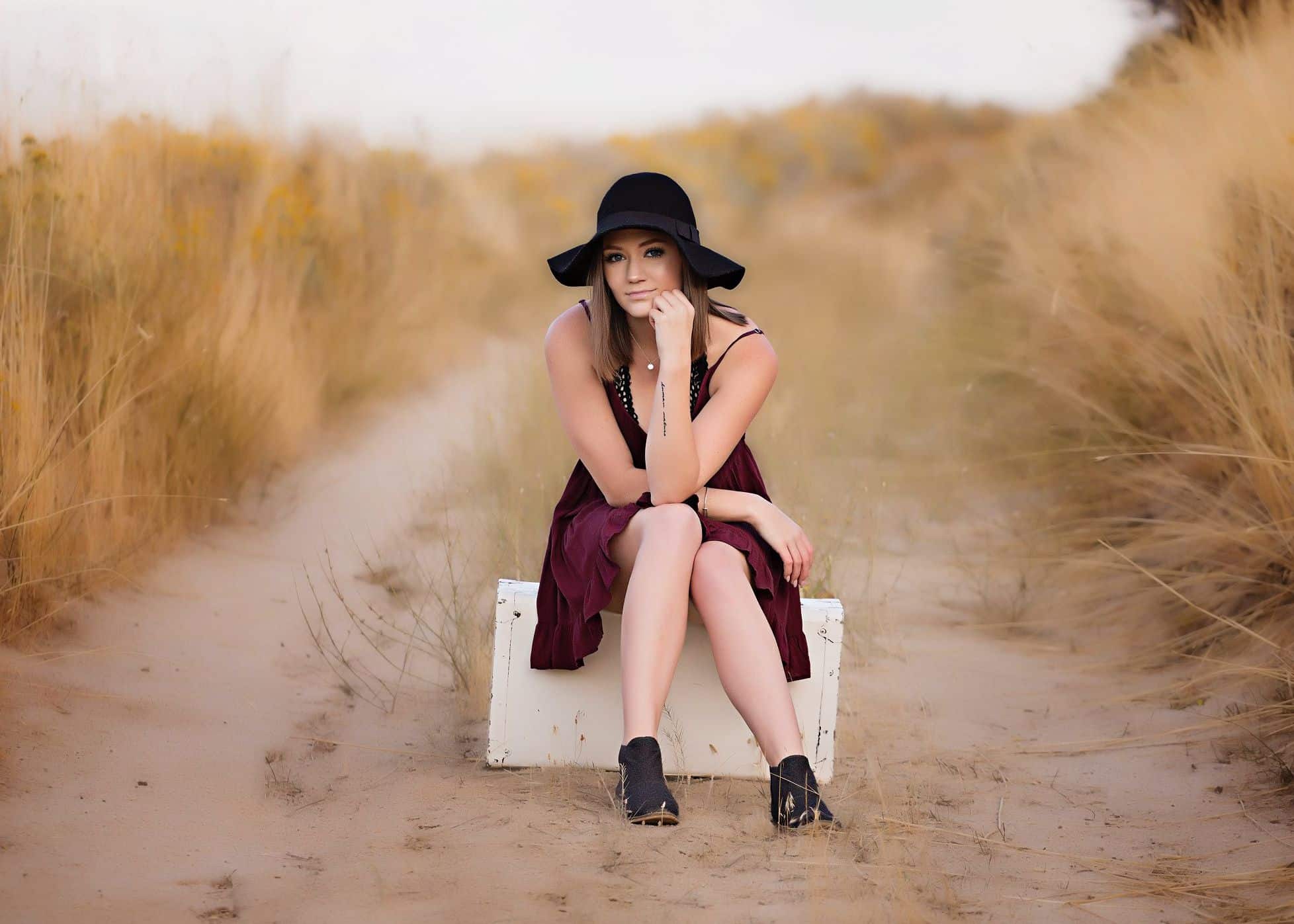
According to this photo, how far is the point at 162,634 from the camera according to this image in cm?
347

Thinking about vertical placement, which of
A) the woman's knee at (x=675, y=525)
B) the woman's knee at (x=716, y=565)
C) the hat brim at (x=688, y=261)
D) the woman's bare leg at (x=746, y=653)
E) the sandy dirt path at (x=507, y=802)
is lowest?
the sandy dirt path at (x=507, y=802)

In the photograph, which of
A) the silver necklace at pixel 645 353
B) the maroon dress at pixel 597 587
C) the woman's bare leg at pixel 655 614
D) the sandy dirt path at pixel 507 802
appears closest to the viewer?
the sandy dirt path at pixel 507 802

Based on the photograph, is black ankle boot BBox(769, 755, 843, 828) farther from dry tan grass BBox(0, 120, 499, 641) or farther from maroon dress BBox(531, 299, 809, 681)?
dry tan grass BBox(0, 120, 499, 641)

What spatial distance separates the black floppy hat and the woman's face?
0.14 ft

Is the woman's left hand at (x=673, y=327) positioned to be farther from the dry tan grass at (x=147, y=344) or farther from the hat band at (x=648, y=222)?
the dry tan grass at (x=147, y=344)

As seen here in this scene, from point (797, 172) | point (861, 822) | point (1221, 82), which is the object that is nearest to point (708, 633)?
point (861, 822)

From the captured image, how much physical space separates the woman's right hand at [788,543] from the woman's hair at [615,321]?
1.31 ft

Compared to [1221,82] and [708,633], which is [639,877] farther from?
[1221,82]

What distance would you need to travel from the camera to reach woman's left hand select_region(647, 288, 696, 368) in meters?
2.73

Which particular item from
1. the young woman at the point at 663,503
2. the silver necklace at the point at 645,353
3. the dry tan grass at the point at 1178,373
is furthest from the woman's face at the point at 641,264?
the dry tan grass at the point at 1178,373

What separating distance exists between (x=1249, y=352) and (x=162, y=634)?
2952 millimetres

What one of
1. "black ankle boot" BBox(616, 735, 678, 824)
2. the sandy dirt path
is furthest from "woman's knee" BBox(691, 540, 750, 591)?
the sandy dirt path

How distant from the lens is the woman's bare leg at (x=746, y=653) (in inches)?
98.8

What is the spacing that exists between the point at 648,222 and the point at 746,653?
2.87 ft
